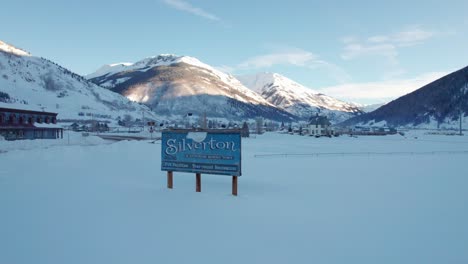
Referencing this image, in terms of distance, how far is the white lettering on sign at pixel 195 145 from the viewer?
15070mm

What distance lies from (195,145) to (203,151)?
0.58 meters

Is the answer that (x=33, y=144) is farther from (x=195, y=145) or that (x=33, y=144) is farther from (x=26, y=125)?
(x=195, y=145)

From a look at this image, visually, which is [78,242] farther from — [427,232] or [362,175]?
[362,175]

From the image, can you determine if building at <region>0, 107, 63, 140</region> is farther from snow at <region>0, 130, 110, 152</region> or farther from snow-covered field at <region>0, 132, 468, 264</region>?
snow-covered field at <region>0, 132, 468, 264</region>

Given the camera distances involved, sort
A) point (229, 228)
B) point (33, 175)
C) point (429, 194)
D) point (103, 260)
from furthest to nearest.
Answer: point (33, 175)
point (429, 194)
point (229, 228)
point (103, 260)

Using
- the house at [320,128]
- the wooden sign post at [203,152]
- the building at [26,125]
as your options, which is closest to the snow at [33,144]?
the building at [26,125]

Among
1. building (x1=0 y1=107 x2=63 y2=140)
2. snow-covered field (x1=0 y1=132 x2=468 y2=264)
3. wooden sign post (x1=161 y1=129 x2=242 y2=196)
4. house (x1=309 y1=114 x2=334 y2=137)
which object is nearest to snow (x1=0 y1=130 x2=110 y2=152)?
building (x1=0 y1=107 x2=63 y2=140)

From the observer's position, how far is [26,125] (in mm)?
52250

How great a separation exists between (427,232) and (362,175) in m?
12.9

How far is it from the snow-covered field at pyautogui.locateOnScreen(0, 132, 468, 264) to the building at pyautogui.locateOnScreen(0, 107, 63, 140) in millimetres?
35865

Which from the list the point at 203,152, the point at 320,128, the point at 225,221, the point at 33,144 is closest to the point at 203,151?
the point at 203,152

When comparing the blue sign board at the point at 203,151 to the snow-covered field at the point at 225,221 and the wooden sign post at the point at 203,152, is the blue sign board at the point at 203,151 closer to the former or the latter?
the wooden sign post at the point at 203,152

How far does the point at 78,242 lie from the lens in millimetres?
8789

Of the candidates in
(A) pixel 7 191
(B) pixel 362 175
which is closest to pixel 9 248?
(A) pixel 7 191
